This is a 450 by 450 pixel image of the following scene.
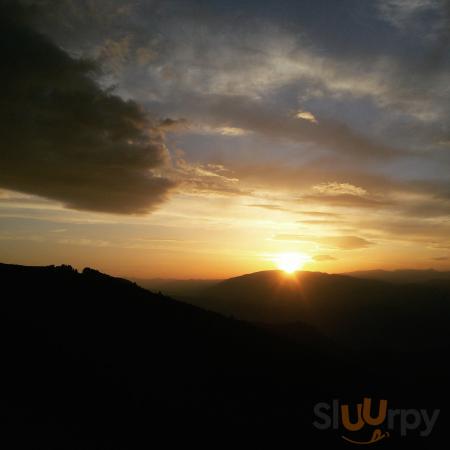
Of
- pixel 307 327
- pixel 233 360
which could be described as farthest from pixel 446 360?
pixel 233 360

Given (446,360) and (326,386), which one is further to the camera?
(446,360)

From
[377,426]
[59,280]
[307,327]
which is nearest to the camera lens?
[377,426]

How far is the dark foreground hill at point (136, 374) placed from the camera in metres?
17.1

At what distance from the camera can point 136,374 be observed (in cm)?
2234

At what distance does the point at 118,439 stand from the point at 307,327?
289ft

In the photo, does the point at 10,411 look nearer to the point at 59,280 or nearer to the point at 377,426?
the point at 59,280

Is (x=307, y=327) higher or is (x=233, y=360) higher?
(x=233, y=360)

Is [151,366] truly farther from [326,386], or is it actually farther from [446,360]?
[446,360]

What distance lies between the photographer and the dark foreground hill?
17094 mm

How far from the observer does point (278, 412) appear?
23.7m

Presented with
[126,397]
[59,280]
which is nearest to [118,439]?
[126,397]

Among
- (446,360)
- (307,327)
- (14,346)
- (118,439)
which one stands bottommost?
(446,360)

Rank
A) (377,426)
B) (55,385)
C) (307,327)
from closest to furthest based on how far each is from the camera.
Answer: (55,385), (377,426), (307,327)

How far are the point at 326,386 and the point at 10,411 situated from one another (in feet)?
88.5
